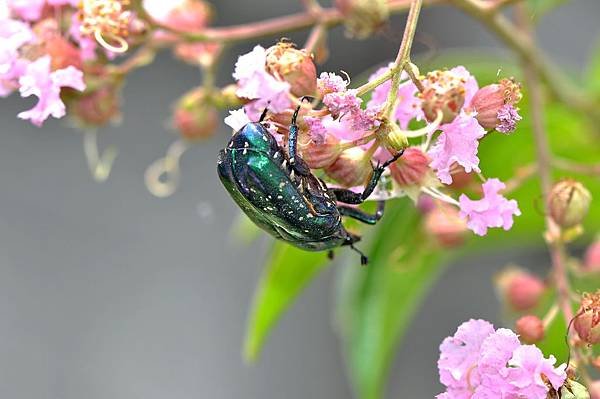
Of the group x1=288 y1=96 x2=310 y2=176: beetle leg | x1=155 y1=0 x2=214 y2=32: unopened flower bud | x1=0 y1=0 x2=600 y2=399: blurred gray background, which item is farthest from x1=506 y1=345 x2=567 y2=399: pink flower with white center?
x1=0 y1=0 x2=600 y2=399: blurred gray background

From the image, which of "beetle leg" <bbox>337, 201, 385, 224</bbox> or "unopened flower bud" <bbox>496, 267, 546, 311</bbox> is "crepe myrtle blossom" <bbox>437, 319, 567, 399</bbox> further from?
"unopened flower bud" <bbox>496, 267, 546, 311</bbox>

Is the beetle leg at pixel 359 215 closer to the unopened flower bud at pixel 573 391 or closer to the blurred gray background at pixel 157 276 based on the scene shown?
the unopened flower bud at pixel 573 391

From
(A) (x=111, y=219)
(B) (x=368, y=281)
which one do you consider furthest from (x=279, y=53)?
(A) (x=111, y=219)

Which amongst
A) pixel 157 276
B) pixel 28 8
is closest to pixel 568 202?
pixel 28 8

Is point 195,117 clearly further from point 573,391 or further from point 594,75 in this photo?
point 594,75

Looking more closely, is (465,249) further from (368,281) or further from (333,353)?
(333,353)
